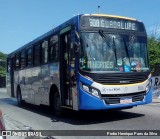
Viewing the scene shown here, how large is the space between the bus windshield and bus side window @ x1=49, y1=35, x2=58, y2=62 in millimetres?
2321

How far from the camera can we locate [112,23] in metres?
12.4

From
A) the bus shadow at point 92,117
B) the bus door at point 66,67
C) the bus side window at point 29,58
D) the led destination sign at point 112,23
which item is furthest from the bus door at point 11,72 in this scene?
the led destination sign at point 112,23

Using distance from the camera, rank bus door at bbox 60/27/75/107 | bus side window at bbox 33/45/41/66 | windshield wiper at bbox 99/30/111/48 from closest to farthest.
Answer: windshield wiper at bbox 99/30/111/48 → bus door at bbox 60/27/75/107 → bus side window at bbox 33/45/41/66

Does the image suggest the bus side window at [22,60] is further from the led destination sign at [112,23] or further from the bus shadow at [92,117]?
the led destination sign at [112,23]

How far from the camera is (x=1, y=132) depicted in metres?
6.90

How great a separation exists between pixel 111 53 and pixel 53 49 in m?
3.10

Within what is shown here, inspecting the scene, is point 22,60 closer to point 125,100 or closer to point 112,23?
point 112,23

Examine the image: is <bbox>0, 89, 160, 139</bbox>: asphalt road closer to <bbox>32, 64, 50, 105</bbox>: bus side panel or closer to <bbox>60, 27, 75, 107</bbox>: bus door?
<bbox>60, 27, 75, 107</bbox>: bus door

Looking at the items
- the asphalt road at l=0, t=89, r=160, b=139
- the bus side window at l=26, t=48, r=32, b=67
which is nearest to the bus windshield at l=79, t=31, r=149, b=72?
the asphalt road at l=0, t=89, r=160, b=139

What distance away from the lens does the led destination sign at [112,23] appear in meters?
12.0

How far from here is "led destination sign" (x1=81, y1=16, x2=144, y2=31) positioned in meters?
12.0

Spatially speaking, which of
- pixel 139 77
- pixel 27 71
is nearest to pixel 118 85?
pixel 139 77

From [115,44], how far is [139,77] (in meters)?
1.34

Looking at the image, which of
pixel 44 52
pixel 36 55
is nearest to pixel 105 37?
pixel 44 52
